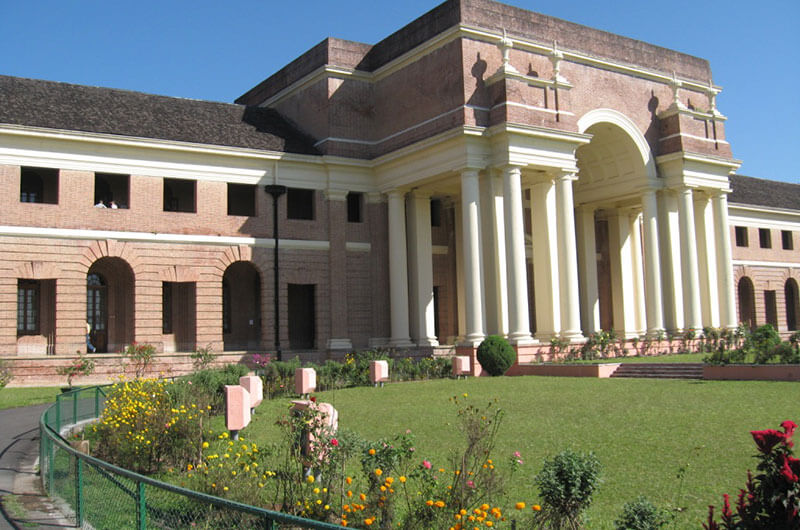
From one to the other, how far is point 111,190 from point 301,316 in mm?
9524

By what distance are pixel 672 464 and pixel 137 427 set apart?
7.61 meters

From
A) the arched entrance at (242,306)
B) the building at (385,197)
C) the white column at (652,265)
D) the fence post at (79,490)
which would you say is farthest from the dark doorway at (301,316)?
the fence post at (79,490)

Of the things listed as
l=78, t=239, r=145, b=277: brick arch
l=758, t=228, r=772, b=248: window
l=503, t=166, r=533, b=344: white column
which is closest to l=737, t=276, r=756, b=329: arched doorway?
l=758, t=228, r=772, b=248: window

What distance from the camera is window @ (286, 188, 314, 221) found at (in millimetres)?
34938

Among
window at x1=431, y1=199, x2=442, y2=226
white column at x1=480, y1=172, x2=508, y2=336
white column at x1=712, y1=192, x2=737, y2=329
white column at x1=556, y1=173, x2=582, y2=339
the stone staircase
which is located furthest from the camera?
window at x1=431, y1=199, x2=442, y2=226

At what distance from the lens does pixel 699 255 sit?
3625cm

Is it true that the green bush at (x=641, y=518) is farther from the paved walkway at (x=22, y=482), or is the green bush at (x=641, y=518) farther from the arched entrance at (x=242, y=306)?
the arched entrance at (x=242, y=306)

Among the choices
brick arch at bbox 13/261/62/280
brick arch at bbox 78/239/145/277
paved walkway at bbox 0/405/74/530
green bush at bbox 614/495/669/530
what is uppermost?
brick arch at bbox 78/239/145/277

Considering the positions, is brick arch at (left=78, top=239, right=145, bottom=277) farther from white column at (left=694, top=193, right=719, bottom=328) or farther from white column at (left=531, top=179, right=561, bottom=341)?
white column at (left=694, top=193, right=719, bottom=328)

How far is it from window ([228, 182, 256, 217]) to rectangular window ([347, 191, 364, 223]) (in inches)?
165

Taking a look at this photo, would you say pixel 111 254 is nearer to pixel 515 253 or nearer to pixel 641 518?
pixel 515 253

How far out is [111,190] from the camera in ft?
104

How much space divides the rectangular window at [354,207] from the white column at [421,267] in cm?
233

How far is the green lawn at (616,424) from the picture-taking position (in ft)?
31.0
